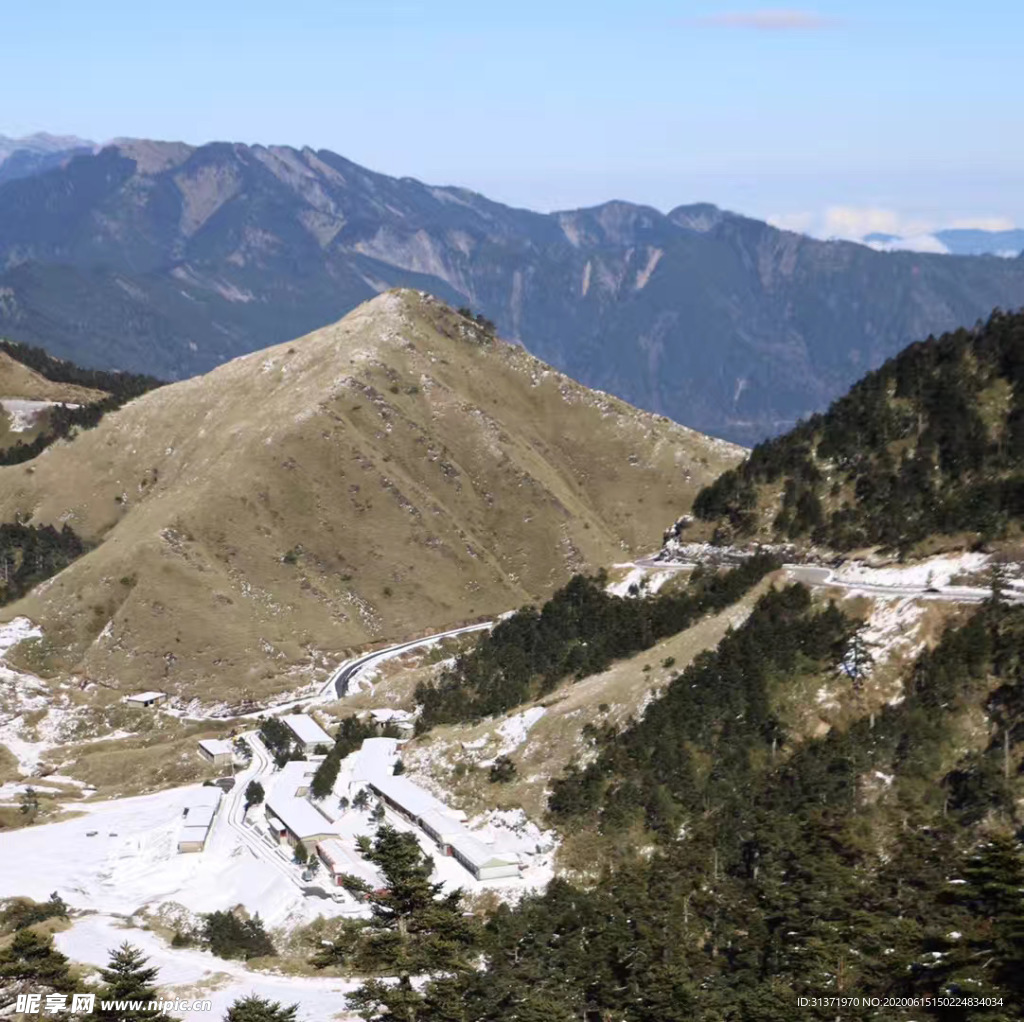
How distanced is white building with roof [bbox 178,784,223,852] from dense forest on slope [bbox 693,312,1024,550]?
189 feet

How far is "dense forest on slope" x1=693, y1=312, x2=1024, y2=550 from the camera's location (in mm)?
110562

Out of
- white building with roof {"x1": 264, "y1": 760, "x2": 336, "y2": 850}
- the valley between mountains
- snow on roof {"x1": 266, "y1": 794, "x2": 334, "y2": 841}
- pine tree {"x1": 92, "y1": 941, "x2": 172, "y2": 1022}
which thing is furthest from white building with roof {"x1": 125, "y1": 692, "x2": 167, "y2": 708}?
pine tree {"x1": 92, "y1": 941, "x2": 172, "y2": 1022}

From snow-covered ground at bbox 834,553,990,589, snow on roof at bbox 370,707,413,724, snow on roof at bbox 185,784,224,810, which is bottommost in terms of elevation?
snow on roof at bbox 185,784,224,810

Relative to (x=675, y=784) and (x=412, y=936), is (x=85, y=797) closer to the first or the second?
(x=675, y=784)

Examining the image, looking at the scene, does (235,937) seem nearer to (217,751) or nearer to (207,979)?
(207,979)

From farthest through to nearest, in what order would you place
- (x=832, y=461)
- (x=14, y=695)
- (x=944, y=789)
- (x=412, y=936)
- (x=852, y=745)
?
(x=14, y=695) < (x=832, y=461) < (x=852, y=745) < (x=944, y=789) < (x=412, y=936)

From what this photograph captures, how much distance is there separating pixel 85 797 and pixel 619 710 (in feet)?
222

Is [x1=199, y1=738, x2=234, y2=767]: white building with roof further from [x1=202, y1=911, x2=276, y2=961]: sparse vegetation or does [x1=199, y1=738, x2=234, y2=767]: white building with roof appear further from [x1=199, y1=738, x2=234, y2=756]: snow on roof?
[x1=202, y1=911, x2=276, y2=961]: sparse vegetation

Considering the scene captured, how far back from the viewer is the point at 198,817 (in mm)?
115938

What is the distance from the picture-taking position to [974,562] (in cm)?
10038

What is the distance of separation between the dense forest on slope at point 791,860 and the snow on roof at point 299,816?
68.9ft

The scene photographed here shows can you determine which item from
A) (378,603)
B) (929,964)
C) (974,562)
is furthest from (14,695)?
(929,964)

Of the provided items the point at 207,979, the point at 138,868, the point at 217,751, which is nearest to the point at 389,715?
the point at 217,751

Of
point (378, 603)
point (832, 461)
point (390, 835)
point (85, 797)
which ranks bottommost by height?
point (85, 797)
